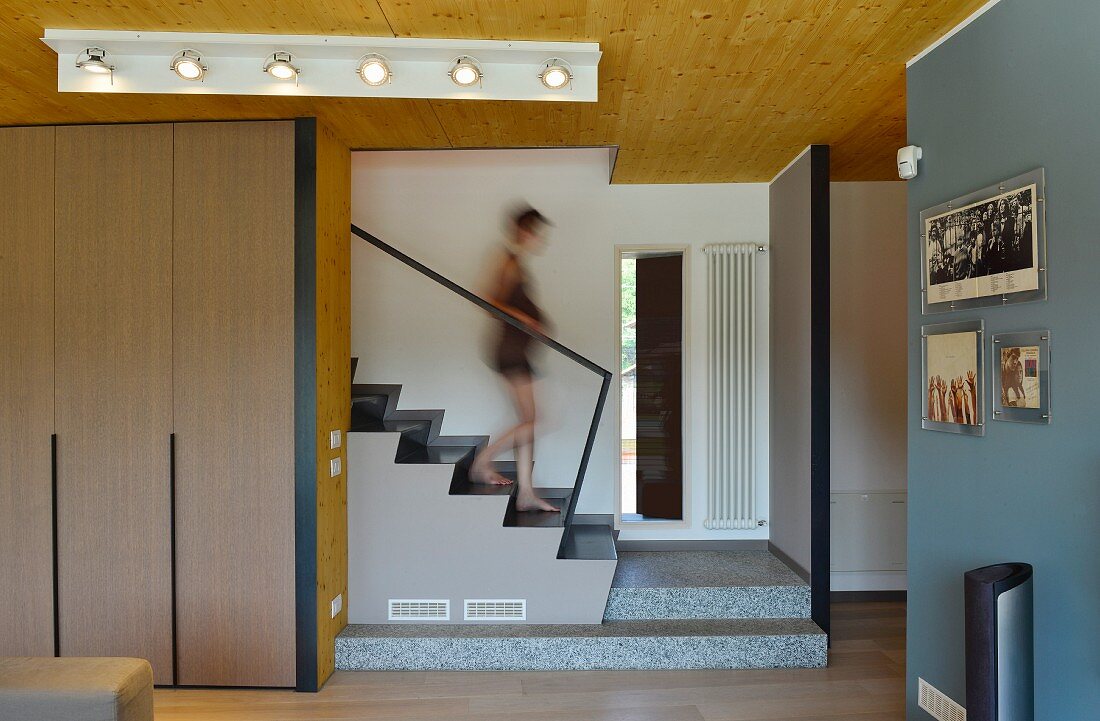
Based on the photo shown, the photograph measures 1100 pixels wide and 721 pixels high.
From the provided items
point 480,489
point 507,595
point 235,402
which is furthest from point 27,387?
point 507,595

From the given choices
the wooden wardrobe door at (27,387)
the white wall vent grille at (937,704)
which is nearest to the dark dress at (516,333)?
the wooden wardrobe door at (27,387)

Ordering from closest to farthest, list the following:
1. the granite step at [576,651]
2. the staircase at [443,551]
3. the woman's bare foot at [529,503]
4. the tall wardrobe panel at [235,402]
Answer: the tall wardrobe panel at [235,402] < the granite step at [576,651] < the staircase at [443,551] < the woman's bare foot at [529,503]

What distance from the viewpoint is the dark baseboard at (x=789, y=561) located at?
4049mm

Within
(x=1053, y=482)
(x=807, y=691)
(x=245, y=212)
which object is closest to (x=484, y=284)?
(x=245, y=212)

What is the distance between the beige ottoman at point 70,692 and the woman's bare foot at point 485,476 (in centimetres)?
259

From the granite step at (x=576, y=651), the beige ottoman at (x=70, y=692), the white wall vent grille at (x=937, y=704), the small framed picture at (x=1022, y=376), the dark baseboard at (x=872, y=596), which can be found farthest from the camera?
the dark baseboard at (x=872, y=596)

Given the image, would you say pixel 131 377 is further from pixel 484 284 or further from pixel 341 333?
pixel 484 284

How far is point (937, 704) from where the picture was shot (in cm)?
274

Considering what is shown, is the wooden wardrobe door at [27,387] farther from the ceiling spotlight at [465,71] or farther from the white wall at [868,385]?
the white wall at [868,385]

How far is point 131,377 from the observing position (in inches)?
135

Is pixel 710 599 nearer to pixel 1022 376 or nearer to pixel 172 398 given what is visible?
pixel 1022 376

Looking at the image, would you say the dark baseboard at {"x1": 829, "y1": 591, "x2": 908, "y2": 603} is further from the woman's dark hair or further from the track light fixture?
the track light fixture

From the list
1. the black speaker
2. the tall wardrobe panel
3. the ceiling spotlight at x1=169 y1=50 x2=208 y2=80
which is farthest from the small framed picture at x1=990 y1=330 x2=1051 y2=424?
the ceiling spotlight at x1=169 y1=50 x2=208 y2=80

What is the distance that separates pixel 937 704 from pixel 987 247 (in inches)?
68.9
